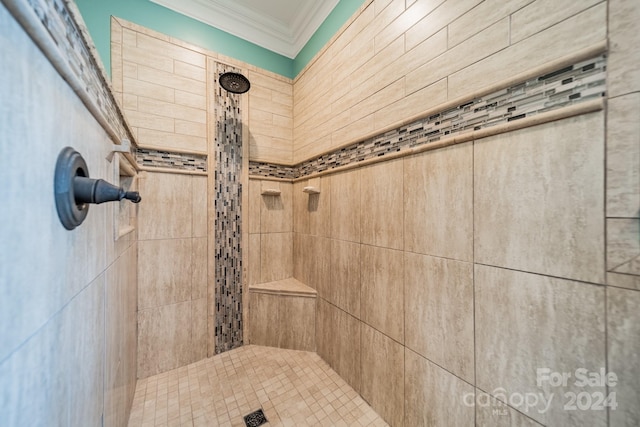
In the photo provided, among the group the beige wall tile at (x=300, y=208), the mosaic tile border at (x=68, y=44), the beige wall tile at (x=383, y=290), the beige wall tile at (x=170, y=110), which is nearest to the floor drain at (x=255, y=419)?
the beige wall tile at (x=383, y=290)

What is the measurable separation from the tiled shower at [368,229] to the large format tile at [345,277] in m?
0.02

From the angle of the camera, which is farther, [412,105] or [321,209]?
[321,209]

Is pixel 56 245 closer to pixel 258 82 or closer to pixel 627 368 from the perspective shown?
pixel 627 368

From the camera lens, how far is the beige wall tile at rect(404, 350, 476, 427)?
94 centimetres

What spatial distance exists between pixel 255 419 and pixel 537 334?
149 cm

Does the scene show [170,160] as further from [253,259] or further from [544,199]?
[544,199]

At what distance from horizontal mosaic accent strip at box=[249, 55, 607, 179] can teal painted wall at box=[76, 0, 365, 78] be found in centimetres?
107

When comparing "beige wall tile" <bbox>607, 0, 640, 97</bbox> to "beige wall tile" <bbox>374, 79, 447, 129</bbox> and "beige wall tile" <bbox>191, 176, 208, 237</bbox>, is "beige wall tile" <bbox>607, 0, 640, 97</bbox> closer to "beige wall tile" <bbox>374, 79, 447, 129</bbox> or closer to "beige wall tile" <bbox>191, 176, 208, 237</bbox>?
"beige wall tile" <bbox>374, 79, 447, 129</bbox>

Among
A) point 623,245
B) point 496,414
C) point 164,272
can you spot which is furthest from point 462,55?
point 164,272

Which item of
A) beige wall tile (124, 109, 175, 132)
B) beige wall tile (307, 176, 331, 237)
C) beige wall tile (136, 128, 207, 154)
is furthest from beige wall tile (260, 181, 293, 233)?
beige wall tile (124, 109, 175, 132)

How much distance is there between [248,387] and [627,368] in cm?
182

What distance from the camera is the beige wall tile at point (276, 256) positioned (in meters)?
2.15

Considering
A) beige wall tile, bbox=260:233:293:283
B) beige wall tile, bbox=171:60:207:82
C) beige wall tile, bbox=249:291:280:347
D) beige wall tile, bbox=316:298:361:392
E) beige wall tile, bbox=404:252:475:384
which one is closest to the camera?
beige wall tile, bbox=404:252:475:384

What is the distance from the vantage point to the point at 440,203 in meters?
1.03
